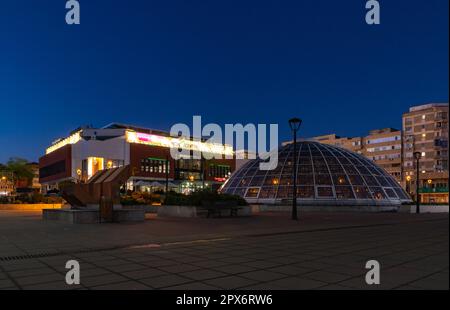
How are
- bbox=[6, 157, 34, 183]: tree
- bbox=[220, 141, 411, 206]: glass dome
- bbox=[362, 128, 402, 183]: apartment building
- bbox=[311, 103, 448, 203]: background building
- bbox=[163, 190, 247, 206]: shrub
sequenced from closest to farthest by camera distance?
bbox=[163, 190, 247, 206]: shrub
bbox=[220, 141, 411, 206]: glass dome
bbox=[311, 103, 448, 203]: background building
bbox=[6, 157, 34, 183]: tree
bbox=[362, 128, 402, 183]: apartment building

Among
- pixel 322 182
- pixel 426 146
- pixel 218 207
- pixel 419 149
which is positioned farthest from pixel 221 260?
pixel 419 149

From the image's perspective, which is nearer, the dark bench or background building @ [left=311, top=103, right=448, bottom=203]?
the dark bench

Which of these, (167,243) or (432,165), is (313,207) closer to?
(167,243)

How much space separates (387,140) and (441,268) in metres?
128

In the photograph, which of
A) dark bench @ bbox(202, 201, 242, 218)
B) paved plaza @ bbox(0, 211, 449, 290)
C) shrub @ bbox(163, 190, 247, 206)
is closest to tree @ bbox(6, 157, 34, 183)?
shrub @ bbox(163, 190, 247, 206)

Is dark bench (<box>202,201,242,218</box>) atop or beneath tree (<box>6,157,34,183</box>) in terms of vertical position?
beneath

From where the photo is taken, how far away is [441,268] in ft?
29.1

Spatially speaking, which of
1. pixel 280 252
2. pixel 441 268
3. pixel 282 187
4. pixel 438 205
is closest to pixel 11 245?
pixel 280 252

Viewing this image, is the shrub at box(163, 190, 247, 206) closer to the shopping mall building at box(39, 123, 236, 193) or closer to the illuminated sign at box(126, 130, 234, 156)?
the shopping mall building at box(39, 123, 236, 193)

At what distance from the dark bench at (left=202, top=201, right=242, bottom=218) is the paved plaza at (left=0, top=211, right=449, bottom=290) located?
36.0 ft

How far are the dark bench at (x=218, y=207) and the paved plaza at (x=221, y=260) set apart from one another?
10982 mm

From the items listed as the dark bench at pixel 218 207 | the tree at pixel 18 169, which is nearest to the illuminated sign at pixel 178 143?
the tree at pixel 18 169

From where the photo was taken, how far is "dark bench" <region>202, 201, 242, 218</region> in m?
26.8

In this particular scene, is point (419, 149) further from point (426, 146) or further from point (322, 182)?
point (322, 182)
